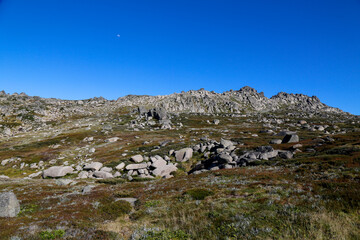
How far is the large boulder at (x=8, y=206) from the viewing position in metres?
13.3

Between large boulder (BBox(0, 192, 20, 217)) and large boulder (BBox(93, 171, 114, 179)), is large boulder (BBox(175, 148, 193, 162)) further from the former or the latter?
large boulder (BBox(0, 192, 20, 217))

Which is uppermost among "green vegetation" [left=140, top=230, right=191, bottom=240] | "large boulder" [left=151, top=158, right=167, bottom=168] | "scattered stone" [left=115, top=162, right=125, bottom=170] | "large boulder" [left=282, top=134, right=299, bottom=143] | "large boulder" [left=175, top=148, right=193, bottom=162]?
"large boulder" [left=282, top=134, right=299, bottom=143]

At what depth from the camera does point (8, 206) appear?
13.4 metres

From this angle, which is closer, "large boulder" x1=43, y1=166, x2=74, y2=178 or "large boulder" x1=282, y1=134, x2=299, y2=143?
"large boulder" x1=43, y1=166, x2=74, y2=178

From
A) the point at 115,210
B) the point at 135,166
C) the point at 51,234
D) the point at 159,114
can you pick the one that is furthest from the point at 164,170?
the point at 159,114

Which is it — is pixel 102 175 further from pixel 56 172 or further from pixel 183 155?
pixel 183 155

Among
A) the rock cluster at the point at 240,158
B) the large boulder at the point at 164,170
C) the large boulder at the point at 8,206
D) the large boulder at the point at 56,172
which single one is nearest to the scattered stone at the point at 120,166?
the large boulder at the point at 164,170

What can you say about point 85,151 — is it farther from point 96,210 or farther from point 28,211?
point 96,210

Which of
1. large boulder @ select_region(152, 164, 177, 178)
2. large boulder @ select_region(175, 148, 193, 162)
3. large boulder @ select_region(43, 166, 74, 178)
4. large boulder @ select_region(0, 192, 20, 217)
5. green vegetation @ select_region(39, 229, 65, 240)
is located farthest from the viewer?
large boulder @ select_region(175, 148, 193, 162)

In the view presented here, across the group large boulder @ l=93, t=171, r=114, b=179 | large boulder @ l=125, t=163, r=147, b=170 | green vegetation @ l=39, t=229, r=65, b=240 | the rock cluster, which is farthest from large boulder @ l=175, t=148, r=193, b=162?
green vegetation @ l=39, t=229, r=65, b=240

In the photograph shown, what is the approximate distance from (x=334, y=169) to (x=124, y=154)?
48.2 m

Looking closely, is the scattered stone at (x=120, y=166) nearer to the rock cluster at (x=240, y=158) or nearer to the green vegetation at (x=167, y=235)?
the rock cluster at (x=240, y=158)

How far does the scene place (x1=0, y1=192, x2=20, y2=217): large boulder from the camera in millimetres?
13266

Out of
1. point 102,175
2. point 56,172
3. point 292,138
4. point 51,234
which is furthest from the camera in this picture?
point 292,138
